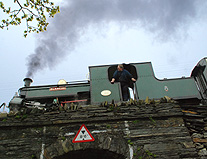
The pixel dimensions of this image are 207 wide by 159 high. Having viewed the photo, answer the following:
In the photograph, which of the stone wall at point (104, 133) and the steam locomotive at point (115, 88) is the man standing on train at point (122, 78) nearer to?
the steam locomotive at point (115, 88)

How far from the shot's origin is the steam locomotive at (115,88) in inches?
260

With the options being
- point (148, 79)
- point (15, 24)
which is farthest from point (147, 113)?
point (15, 24)

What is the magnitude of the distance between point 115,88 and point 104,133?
2.07 m

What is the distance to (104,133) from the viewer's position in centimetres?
495

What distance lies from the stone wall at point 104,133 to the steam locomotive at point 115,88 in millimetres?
1066

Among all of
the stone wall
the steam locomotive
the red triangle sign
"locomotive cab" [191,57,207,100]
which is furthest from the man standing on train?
"locomotive cab" [191,57,207,100]

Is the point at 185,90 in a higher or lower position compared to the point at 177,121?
higher

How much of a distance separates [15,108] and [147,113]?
5.12 meters

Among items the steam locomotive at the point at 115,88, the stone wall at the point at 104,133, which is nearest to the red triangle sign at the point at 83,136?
the stone wall at the point at 104,133

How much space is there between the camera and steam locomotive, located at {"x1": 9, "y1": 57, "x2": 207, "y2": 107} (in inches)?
260

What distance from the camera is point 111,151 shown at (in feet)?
14.9

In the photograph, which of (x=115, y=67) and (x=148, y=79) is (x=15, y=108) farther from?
(x=148, y=79)

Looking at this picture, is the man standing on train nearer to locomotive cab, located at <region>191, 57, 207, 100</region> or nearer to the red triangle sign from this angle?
the red triangle sign

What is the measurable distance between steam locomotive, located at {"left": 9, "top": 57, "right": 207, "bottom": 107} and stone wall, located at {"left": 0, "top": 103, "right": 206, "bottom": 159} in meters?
1.07
